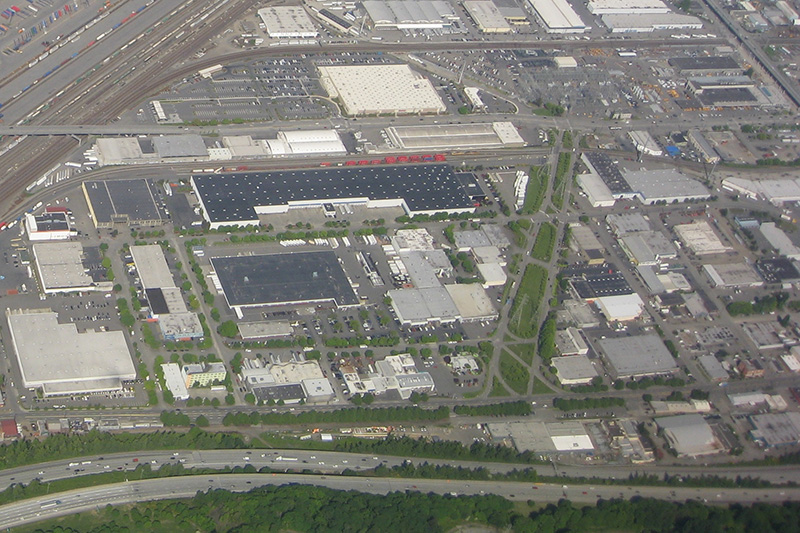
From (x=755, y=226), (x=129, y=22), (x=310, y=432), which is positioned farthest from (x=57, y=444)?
(x=755, y=226)

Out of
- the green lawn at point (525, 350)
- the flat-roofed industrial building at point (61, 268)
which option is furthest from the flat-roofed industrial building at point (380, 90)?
the flat-roofed industrial building at point (61, 268)

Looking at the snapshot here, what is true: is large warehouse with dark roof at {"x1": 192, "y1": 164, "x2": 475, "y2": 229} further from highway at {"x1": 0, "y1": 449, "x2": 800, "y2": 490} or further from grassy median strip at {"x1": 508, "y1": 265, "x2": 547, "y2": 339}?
highway at {"x1": 0, "y1": 449, "x2": 800, "y2": 490}

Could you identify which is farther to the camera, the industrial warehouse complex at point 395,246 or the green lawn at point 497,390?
the green lawn at point 497,390

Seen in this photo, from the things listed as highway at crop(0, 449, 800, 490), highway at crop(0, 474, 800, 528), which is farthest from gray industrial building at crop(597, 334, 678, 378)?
highway at crop(0, 474, 800, 528)

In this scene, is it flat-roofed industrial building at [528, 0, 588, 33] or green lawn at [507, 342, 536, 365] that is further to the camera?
flat-roofed industrial building at [528, 0, 588, 33]

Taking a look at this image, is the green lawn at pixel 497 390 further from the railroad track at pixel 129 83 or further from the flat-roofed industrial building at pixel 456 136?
the railroad track at pixel 129 83

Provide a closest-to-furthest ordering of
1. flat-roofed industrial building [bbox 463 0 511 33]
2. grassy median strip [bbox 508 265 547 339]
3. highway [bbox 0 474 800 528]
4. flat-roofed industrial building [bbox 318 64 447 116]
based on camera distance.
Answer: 1. highway [bbox 0 474 800 528]
2. grassy median strip [bbox 508 265 547 339]
3. flat-roofed industrial building [bbox 318 64 447 116]
4. flat-roofed industrial building [bbox 463 0 511 33]

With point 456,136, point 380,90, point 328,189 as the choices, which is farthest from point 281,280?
point 380,90

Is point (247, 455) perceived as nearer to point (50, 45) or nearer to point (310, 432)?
point (310, 432)
